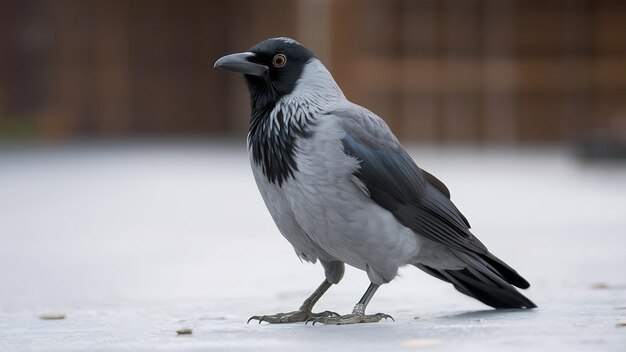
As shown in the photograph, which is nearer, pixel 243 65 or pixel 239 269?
pixel 243 65

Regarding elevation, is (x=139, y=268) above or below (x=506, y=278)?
below

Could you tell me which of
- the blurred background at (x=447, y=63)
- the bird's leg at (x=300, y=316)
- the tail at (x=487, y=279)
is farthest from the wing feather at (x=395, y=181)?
the blurred background at (x=447, y=63)

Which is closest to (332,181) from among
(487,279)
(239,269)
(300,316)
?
(300,316)

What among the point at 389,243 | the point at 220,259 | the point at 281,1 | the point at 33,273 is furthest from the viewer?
the point at 281,1

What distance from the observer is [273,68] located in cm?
486

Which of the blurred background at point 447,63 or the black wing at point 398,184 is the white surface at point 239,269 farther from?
the blurred background at point 447,63

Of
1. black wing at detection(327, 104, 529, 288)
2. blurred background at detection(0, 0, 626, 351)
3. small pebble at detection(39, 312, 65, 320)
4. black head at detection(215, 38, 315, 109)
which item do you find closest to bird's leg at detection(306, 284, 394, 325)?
blurred background at detection(0, 0, 626, 351)

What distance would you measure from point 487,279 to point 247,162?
15169 millimetres

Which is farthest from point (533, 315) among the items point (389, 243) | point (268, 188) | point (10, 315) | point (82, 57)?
point (82, 57)

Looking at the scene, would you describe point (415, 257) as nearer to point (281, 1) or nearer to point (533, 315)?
point (533, 315)

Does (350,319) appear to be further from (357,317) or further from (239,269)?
(239,269)

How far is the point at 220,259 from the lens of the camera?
850cm

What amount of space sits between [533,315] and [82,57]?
2485 centimetres

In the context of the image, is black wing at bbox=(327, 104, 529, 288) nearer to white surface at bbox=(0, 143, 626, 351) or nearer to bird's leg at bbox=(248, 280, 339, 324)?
white surface at bbox=(0, 143, 626, 351)
